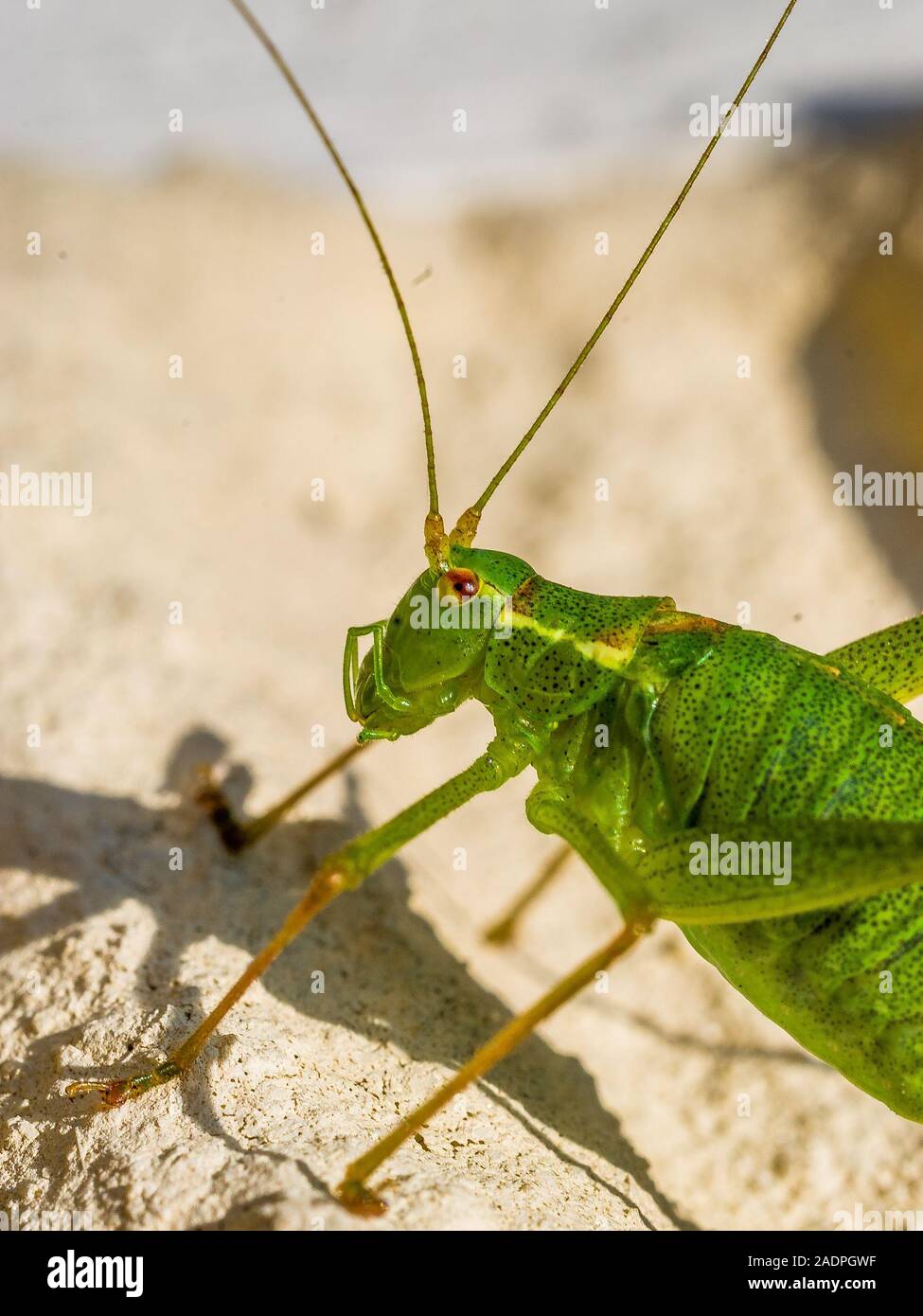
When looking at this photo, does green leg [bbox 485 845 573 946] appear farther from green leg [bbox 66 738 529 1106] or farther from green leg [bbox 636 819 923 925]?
green leg [bbox 636 819 923 925]

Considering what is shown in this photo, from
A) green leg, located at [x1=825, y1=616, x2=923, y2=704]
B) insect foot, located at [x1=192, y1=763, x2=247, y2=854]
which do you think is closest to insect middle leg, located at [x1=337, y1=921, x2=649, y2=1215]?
green leg, located at [x1=825, y1=616, x2=923, y2=704]

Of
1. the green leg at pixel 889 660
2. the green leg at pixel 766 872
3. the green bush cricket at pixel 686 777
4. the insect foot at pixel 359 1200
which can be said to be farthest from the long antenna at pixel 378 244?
the insect foot at pixel 359 1200

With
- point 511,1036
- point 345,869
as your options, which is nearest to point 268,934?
point 345,869

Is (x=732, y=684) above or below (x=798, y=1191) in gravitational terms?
above

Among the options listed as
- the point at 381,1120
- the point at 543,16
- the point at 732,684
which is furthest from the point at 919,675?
the point at 543,16

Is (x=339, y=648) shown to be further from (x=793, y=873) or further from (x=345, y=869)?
(x=793, y=873)
